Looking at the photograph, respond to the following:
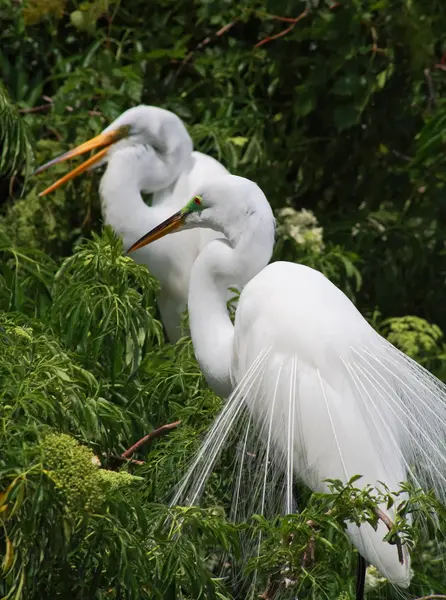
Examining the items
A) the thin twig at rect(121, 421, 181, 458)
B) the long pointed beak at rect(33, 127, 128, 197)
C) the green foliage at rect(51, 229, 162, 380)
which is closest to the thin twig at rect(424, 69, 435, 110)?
the long pointed beak at rect(33, 127, 128, 197)

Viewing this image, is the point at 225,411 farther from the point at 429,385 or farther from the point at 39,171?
the point at 39,171

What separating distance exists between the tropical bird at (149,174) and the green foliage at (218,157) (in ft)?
0.56

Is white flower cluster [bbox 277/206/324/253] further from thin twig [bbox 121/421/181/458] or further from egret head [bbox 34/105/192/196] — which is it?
thin twig [bbox 121/421/181/458]

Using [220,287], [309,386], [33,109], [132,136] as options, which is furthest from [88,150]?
[309,386]

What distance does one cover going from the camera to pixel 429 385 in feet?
8.62

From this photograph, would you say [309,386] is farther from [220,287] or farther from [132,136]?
[132,136]

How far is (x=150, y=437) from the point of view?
102 inches

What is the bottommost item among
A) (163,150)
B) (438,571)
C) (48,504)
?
(438,571)

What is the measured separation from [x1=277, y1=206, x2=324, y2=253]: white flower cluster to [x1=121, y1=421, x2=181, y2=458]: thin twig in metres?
1.17

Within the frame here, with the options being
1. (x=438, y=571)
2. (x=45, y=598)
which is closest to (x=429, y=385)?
(x=438, y=571)

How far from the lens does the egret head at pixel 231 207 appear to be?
2.65 m

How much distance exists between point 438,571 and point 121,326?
87 centimetres

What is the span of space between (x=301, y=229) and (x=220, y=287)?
42.5 inches

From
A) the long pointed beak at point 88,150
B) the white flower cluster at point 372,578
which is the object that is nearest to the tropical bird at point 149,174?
the long pointed beak at point 88,150
